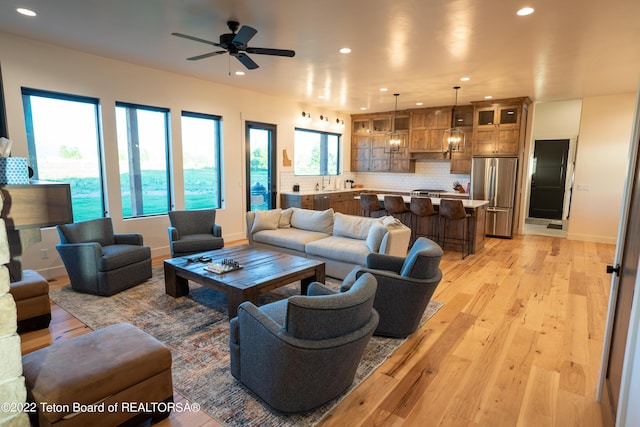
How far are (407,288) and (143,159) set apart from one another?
471 centimetres

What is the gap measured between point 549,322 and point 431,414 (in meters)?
2.12

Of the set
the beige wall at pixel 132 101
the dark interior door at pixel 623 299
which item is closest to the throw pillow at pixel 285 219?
the beige wall at pixel 132 101

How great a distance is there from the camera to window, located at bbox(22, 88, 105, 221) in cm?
441

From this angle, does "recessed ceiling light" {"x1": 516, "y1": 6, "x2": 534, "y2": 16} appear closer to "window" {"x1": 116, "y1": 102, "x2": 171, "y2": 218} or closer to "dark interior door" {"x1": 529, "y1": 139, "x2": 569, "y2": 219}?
"window" {"x1": 116, "y1": 102, "x2": 171, "y2": 218}

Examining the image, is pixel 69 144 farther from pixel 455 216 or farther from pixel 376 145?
pixel 376 145

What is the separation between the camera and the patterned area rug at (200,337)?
2.16 m

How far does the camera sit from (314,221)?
526cm

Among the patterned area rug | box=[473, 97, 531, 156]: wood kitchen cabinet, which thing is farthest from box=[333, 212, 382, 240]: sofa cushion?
box=[473, 97, 531, 156]: wood kitchen cabinet

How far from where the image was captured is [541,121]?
369 inches

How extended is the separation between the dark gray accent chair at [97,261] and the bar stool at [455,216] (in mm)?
4649

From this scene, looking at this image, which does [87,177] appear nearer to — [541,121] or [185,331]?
[185,331]

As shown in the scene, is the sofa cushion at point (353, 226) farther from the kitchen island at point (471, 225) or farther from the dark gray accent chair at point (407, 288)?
the kitchen island at point (471, 225)

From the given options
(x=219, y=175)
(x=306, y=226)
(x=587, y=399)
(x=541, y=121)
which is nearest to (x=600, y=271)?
(x=587, y=399)

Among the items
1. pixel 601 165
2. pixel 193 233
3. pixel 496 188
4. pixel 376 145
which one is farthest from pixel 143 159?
pixel 601 165
